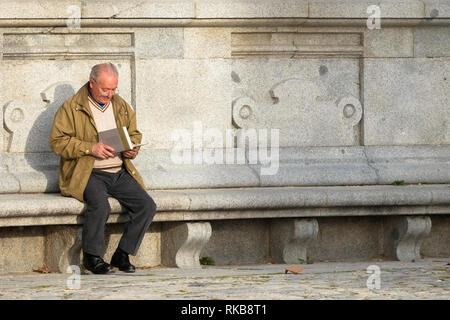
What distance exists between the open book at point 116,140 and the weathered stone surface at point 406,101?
2.20 meters

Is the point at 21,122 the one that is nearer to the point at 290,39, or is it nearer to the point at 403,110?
the point at 290,39

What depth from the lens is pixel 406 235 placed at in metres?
10.7

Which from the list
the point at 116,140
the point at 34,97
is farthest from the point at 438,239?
the point at 34,97

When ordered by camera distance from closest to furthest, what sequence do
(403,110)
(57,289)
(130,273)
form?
(57,289)
(130,273)
(403,110)

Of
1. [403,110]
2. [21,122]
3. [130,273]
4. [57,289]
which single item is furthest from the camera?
[403,110]

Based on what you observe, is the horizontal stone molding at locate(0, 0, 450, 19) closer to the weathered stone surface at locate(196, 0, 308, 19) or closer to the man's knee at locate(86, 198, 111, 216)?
the weathered stone surface at locate(196, 0, 308, 19)

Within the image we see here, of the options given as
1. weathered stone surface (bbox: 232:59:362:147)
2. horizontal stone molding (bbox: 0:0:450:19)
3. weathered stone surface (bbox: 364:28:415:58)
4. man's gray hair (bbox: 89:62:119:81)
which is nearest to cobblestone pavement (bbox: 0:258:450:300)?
weathered stone surface (bbox: 232:59:362:147)

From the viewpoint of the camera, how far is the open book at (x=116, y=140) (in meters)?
9.94

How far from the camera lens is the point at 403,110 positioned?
37.2 ft

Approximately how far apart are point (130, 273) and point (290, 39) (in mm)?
2393

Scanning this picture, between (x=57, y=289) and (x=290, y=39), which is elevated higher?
(x=290, y=39)

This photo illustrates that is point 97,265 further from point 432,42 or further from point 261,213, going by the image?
point 432,42

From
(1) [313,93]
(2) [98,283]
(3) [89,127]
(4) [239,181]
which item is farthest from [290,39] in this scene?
(2) [98,283]

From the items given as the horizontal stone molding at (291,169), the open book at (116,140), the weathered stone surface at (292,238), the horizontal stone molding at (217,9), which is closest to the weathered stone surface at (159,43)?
the horizontal stone molding at (217,9)
